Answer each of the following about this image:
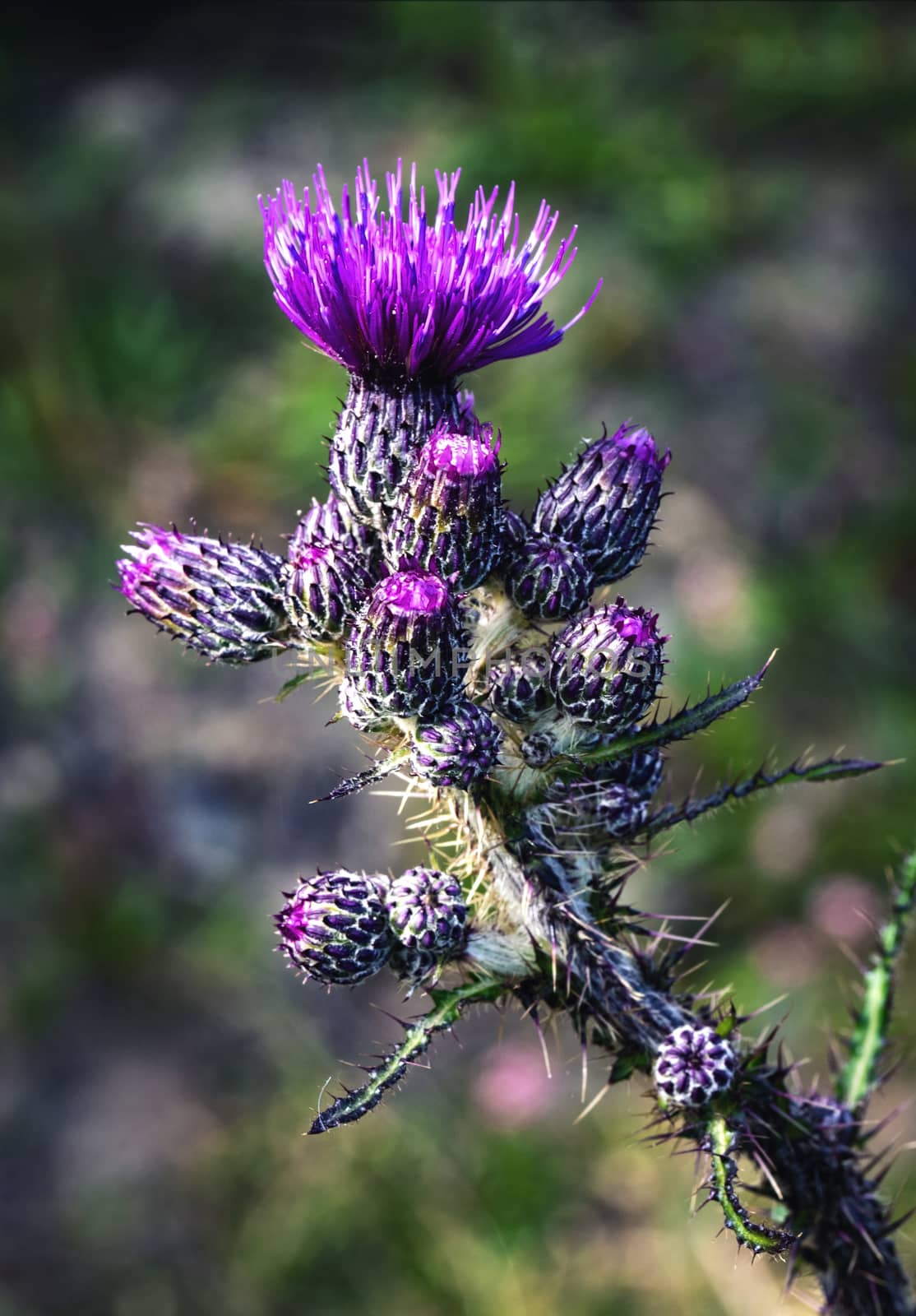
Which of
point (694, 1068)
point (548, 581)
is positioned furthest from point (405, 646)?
point (694, 1068)

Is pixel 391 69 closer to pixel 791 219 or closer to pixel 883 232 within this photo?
pixel 791 219

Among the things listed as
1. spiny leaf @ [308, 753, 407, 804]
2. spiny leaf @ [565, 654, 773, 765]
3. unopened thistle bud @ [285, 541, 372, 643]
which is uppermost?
unopened thistle bud @ [285, 541, 372, 643]

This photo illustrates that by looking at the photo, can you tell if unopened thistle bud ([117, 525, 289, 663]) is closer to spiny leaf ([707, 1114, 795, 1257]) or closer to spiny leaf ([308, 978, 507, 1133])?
spiny leaf ([308, 978, 507, 1133])

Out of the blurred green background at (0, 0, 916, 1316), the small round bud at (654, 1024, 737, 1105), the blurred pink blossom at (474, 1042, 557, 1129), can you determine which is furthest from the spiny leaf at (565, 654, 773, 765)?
the blurred pink blossom at (474, 1042, 557, 1129)

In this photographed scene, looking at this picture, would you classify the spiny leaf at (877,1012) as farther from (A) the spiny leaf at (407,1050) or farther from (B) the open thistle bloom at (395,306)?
(B) the open thistle bloom at (395,306)

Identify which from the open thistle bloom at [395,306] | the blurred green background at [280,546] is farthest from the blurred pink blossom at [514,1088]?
the open thistle bloom at [395,306]

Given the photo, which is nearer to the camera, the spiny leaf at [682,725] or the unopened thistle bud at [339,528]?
the spiny leaf at [682,725]

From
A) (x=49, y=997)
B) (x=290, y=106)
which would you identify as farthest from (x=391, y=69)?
(x=49, y=997)
